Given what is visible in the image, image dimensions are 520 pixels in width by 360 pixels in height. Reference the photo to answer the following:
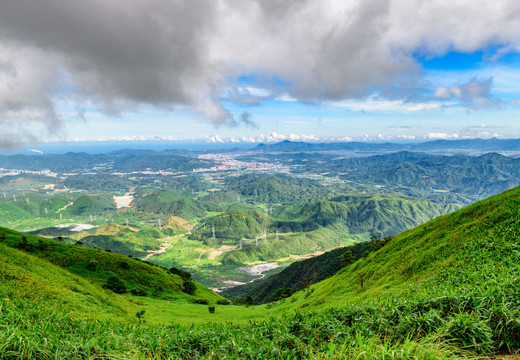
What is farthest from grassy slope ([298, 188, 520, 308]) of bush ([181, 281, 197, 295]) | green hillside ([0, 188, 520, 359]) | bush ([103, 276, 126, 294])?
bush ([181, 281, 197, 295])

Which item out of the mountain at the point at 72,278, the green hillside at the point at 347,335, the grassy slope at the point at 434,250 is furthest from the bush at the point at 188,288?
the green hillside at the point at 347,335

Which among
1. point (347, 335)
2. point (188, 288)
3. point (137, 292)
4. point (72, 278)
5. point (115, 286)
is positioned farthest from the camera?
point (188, 288)

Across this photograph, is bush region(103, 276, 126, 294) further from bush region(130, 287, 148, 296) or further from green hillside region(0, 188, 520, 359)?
green hillside region(0, 188, 520, 359)

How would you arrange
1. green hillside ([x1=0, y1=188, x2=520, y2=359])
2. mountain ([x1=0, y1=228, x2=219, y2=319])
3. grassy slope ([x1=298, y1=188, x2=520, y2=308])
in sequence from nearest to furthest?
green hillside ([x1=0, y1=188, x2=520, y2=359]) < grassy slope ([x1=298, y1=188, x2=520, y2=308]) < mountain ([x1=0, y1=228, x2=219, y2=319])

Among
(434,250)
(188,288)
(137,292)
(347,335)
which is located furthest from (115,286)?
(434,250)

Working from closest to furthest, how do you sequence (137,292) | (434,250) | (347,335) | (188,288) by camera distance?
(347,335) < (434,250) < (137,292) < (188,288)

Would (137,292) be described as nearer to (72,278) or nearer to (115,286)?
(115,286)

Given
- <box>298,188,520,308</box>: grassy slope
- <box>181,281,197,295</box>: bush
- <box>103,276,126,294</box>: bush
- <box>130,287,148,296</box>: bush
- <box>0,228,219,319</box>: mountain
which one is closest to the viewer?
<box>298,188,520,308</box>: grassy slope

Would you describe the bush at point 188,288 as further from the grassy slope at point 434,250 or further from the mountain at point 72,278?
the grassy slope at point 434,250

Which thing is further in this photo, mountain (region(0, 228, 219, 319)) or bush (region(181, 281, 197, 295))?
bush (region(181, 281, 197, 295))

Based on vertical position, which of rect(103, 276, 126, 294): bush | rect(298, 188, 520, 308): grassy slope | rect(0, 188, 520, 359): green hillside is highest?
rect(0, 188, 520, 359): green hillside

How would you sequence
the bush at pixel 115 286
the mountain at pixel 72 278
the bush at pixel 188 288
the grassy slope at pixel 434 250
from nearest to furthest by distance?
the grassy slope at pixel 434 250
the mountain at pixel 72 278
the bush at pixel 115 286
the bush at pixel 188 288
